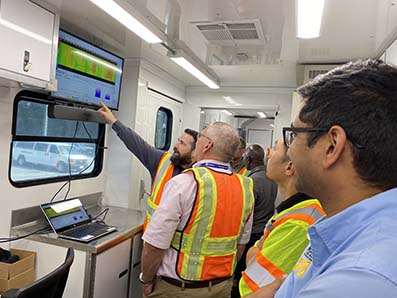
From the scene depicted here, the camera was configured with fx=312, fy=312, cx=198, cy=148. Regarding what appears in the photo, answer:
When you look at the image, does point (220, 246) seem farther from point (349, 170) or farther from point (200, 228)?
point (349, 170)

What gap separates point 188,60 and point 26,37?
1.39 metres

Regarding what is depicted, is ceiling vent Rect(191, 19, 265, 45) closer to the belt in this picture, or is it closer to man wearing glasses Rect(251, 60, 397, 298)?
man wearing glasses Rect(251, 60, 397, 298)

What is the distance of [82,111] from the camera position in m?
2.52

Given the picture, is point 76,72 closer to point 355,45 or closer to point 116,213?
point 116,213

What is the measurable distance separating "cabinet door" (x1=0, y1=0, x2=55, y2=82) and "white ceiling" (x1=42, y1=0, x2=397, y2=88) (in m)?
0.21

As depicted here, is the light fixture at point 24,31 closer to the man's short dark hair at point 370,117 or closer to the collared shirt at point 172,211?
the collared shirt at point 172,211

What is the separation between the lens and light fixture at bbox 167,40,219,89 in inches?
106

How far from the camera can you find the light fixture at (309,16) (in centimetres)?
171

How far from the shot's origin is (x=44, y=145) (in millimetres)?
2652

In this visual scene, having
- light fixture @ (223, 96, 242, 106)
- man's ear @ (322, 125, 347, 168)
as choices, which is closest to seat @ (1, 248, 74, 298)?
man's ear @ (322, 125, 347, 168)

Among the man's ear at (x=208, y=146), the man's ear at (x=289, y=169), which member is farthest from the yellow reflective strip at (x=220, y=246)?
the man's ear at (x=289, y=169)

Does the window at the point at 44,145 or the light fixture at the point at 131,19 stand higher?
the light fixture at the point at 131,19

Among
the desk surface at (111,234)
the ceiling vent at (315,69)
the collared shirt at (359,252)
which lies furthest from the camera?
the ceiling vent at (315,69)

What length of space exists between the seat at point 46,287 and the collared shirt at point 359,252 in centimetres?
113
